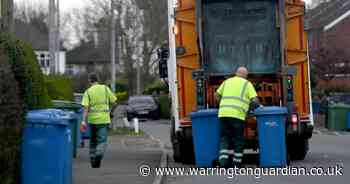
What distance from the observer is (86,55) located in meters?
96.1

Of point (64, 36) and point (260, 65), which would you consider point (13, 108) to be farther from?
point (64, 36)

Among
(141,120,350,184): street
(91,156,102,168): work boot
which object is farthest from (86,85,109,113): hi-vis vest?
(141,120,350,184): street

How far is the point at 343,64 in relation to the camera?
46.6 meters

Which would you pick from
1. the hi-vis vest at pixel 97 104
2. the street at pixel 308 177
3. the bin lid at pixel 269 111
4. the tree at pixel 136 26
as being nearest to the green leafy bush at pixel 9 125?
the street at pixel 308 177

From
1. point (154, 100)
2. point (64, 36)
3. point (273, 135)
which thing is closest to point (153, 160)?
point (273, 135)

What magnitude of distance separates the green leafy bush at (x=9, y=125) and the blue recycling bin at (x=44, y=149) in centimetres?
13

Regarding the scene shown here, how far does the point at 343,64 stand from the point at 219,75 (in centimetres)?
3160

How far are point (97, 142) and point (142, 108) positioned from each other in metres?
34.7

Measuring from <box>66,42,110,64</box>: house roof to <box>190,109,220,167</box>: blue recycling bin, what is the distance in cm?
7379

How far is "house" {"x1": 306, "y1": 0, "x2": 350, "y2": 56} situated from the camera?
52156 millimetres

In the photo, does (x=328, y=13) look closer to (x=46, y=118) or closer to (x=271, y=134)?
(x=271, y=134)

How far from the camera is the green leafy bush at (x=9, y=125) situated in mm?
9492

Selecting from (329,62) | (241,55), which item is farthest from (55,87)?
(329,62)

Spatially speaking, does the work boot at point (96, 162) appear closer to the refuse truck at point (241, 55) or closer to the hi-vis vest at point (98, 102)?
the hi-vis vest at point (98, 102)
